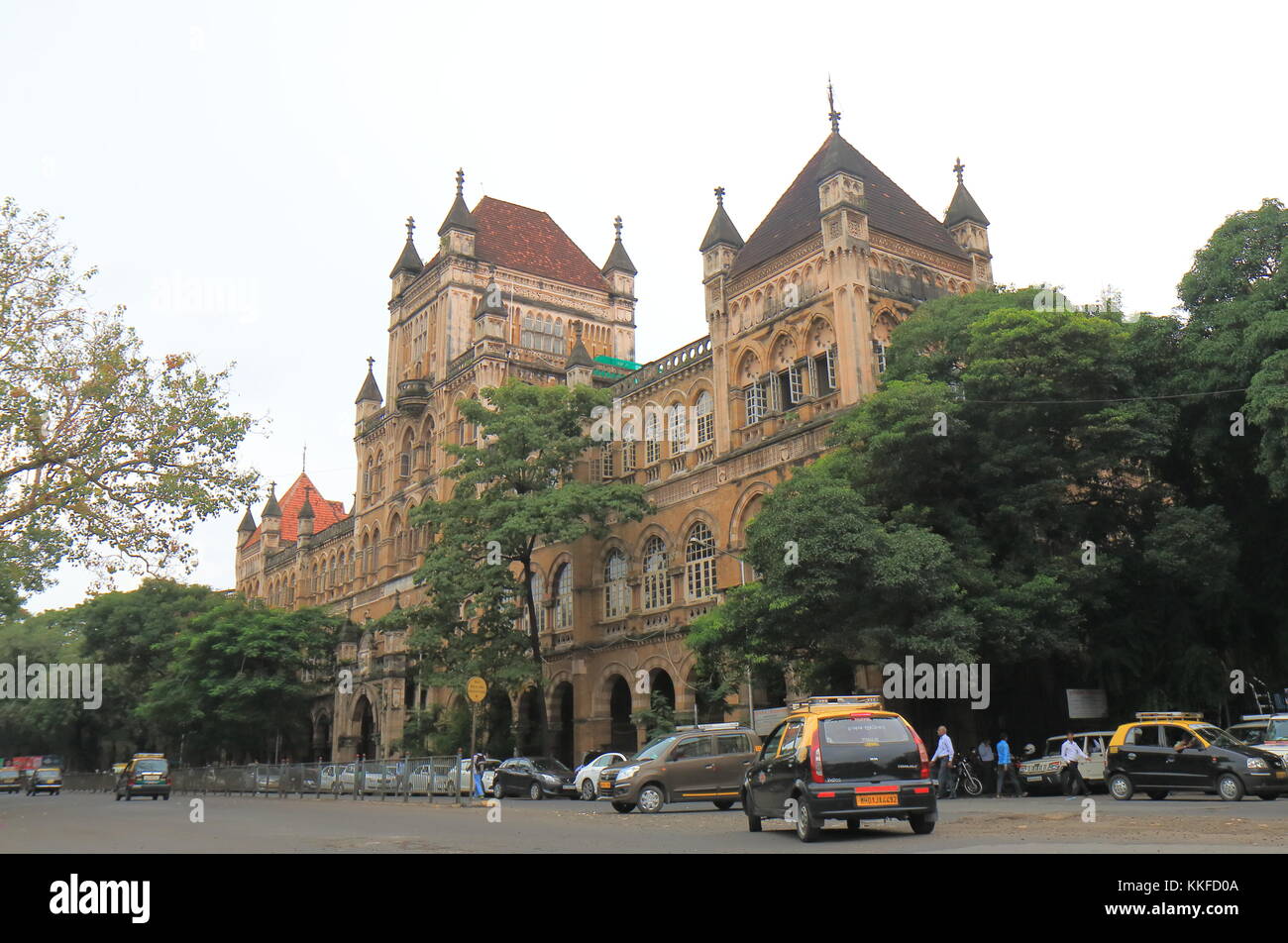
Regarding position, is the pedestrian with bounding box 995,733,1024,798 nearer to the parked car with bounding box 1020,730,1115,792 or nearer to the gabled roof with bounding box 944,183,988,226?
the parked car with bounding box 1020,730,1115,792

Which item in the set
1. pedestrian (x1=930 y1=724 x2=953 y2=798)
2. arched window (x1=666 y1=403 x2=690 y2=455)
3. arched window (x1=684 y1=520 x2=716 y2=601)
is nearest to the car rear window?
pedestrian (x1=930 y1=724 x2=953 y2=798)

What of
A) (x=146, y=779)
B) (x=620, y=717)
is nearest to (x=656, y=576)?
(x=620, y=717)

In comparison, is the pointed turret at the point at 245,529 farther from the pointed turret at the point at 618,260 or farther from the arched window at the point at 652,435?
the arched window at the point at 652,435

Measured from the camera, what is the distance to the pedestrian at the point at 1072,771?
21.7 meters

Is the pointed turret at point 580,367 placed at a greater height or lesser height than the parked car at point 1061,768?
greater

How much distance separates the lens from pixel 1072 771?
21922mm

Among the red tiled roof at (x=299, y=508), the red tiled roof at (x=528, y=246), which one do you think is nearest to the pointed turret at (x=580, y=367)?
the red tiled roof at (x=528, y=246)

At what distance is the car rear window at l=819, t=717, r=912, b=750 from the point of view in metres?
12.5

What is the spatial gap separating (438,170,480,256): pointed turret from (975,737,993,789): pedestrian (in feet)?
115

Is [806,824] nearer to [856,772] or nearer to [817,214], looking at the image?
[856,772]

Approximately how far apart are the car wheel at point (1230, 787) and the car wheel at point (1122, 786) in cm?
141
